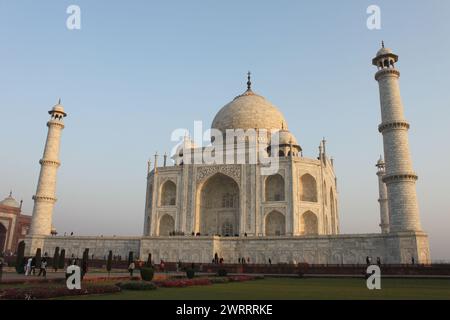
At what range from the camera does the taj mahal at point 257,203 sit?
2350 centimetres

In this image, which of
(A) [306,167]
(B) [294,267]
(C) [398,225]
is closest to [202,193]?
(A) [306,167]

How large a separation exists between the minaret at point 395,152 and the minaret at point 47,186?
25.4 meters

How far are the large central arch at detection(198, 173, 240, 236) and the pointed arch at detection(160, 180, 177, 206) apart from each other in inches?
111

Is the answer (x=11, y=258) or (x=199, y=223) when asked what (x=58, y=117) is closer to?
(x=11, y=258)

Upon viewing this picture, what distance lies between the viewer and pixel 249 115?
40219 millimetres

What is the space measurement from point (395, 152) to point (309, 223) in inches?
425

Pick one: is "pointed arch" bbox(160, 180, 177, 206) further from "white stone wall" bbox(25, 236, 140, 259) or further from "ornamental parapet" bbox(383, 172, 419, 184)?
"ornamental parapet" bbox(383, 172, 419, 184)

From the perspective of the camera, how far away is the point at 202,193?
112 ft

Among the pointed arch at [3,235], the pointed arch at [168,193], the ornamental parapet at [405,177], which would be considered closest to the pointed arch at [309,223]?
the ornamental parapet at [405,177]

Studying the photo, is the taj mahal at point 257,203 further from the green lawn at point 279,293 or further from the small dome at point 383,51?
the green lawn at point 279,293

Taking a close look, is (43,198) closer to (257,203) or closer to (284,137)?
(257,203)

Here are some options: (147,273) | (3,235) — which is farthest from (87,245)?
(3,235)

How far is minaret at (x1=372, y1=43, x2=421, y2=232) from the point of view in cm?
2239
